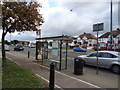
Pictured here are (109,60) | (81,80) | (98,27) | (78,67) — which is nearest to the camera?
(81,80)

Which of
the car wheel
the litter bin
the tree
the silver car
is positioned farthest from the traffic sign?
the tree

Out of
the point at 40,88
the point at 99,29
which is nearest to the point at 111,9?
the point at 99,29

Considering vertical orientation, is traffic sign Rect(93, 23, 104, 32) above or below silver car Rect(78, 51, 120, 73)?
above

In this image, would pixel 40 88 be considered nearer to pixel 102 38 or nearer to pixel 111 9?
pixel 111 9

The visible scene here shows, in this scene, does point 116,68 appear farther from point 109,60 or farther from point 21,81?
point 21,81

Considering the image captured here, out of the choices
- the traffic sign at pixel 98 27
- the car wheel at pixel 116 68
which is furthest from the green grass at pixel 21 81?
the car wheel at pixel 116 68

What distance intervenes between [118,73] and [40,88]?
579 cm

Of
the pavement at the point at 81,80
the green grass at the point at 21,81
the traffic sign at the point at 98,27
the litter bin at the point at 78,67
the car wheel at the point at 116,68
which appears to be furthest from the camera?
the car wheel at the point at 116,68

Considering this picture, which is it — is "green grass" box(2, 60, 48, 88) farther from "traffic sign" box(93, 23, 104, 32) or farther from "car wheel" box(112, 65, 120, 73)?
"car wheel" box(112, 65, 120, 73)

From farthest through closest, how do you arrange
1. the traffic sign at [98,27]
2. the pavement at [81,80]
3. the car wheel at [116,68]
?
the car wheel at [116,68]
the traffic sign at [98,27]
the pavement at [81,80]

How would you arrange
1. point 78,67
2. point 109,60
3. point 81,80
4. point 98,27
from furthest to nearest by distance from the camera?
1. point 109,60
2. point 98,27
3. point 78,67
4. point 81,80

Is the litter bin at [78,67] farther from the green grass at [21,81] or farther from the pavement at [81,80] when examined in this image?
the green grass at [21,81]

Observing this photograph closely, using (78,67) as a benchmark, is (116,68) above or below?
below

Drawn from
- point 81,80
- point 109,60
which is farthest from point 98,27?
point 81,80
